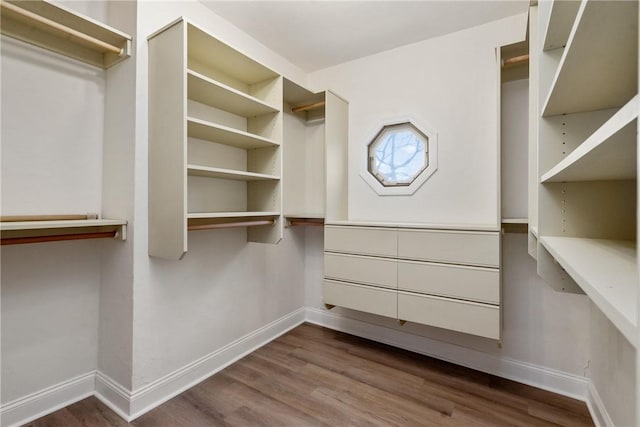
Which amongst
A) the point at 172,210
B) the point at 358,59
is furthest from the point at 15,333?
the point at 358,59

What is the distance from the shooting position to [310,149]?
3.08 meters

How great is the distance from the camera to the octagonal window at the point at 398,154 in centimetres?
247

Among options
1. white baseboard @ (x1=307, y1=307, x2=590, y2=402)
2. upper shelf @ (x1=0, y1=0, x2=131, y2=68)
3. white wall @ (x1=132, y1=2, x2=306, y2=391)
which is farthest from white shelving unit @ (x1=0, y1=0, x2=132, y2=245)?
white baseboard @ (x1=307, y1=307, x2=590, y2=402)

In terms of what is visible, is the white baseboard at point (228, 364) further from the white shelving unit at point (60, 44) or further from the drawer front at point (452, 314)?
the white shelving unit at point (60, 44)

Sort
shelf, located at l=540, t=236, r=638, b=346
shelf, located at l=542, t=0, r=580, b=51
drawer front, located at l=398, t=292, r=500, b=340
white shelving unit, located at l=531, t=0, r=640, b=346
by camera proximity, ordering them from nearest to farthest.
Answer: shelf, located at l=540, t=236, r=638, b=346 → white shelving unit, located at l=531, t=0, r=640, b=346 → shelf, located at l=542, t=0, r=580, b=51 → drawer front, located at l=398, t=292, r=500, b=340

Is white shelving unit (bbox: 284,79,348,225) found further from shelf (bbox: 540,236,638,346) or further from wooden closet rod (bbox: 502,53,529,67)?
shelf (bbox: 540,236,638,346)

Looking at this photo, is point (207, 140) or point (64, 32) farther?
point (207, 140)

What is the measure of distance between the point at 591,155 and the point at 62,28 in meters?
2.21

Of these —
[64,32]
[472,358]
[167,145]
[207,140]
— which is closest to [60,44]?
[64,32]

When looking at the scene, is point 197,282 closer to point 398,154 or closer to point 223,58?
point 223,58

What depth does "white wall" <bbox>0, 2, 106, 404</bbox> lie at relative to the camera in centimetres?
150

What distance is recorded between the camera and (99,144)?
1809mm

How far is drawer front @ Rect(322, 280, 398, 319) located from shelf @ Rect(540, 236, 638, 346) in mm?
1261

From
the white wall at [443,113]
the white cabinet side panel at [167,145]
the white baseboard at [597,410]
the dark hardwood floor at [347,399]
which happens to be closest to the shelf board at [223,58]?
the white cabinet side panel at [167,145]
